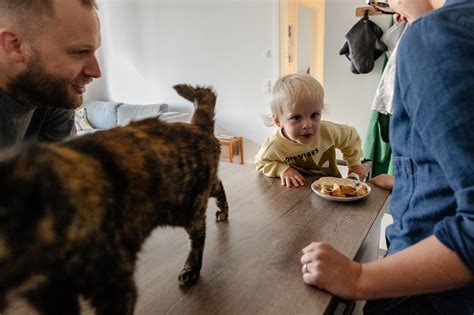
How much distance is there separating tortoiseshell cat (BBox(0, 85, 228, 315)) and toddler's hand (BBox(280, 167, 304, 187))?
0.54 metres

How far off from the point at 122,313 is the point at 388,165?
175 centimetres

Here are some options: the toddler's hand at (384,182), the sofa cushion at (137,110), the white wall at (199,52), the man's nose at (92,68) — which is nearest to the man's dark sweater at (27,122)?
the man's nose at (92,68)

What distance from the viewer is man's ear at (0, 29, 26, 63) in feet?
2.22

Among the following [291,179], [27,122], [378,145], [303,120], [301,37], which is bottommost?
[378,145]

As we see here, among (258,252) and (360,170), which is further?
(360,170)

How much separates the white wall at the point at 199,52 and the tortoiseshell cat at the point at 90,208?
3.32 m

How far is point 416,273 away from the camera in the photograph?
449mm

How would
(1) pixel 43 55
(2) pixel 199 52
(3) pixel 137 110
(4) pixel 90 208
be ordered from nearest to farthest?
(4) pixel 90 208 → (1) pixel 43 55 → (2) pixel 199 52 → (3) pixel 137 110

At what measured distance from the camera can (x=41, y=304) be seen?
33 cm

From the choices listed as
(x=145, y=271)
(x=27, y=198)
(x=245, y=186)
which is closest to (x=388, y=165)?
(x=245, y=186)

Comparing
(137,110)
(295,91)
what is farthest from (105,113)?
(295,91)

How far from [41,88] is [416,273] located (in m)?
0.80

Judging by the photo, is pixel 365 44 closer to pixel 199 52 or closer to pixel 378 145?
pixel 378 145

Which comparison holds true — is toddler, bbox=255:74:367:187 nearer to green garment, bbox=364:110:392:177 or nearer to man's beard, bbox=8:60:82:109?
green garment, bbox=364:110:392:177
